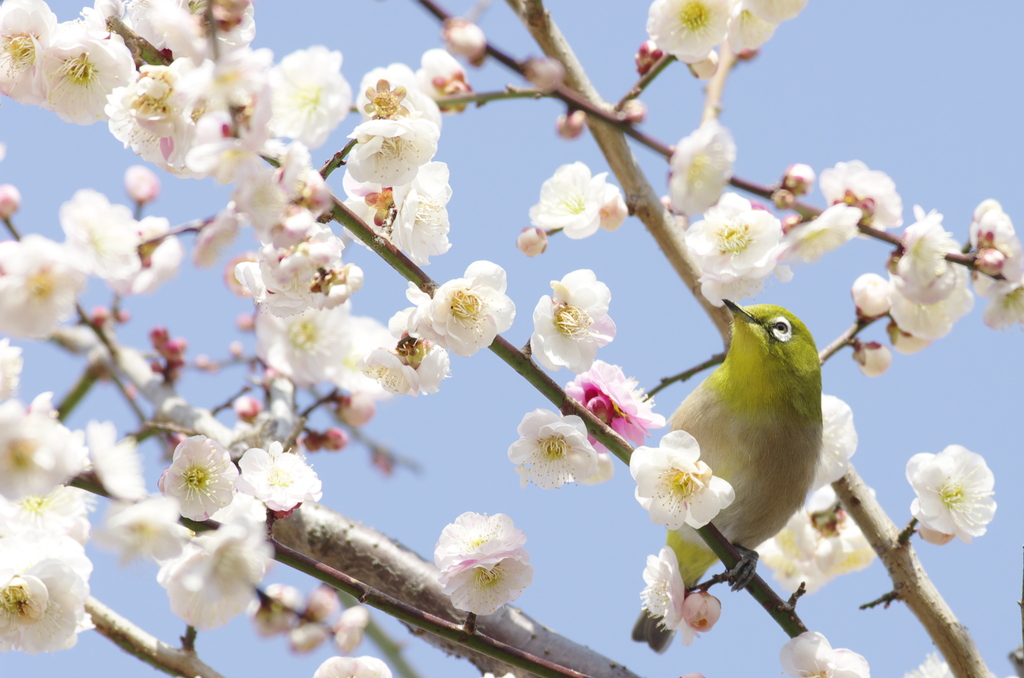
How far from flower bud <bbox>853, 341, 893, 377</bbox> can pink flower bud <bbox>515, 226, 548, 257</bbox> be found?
1248 mm

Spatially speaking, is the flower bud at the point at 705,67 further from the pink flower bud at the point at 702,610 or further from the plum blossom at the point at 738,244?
the pink flower bud at the point at 702,610

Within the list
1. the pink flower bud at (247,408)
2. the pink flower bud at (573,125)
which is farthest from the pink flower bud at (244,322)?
the pink flower bud at (573,125)

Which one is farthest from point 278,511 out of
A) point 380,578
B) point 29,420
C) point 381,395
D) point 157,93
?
point 381,395

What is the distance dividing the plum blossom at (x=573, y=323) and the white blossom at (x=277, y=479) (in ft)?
1.82

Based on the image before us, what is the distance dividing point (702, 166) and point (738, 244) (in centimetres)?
50

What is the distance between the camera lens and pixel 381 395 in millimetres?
3721

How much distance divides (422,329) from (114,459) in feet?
2.09

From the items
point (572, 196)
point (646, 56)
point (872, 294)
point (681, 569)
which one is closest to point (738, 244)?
point (572, 196)

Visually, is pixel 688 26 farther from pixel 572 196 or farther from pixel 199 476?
pixel 199 476

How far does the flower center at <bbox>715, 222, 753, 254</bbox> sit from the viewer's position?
2000 mm

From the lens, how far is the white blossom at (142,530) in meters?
1.27

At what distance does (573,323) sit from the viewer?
189 cm

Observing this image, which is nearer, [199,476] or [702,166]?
[702,166]

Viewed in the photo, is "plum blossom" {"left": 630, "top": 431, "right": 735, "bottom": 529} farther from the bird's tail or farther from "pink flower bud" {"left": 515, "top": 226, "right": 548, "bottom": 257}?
the bird's tail
